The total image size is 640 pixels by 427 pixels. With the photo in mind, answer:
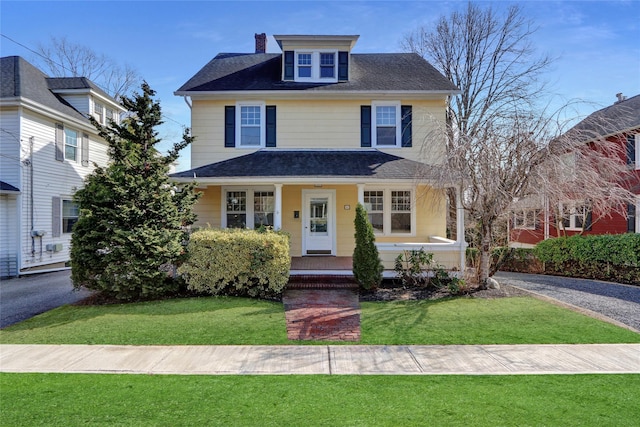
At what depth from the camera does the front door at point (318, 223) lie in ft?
42.9

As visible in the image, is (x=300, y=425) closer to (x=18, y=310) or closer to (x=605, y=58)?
(x=18, y=310)

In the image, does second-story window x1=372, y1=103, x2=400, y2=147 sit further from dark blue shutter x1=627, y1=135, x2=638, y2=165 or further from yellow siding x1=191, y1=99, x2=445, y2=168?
dark blue shutter x1=627, y1=135, x2=638, y2=165

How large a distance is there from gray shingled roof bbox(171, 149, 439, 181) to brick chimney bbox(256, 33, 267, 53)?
607cm

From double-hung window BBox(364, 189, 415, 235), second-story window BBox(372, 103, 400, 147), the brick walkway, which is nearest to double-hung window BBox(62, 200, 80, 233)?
the brick walkway

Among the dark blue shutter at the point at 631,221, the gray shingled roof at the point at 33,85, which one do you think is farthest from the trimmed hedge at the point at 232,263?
the dark blue shutter at the point at 631,221

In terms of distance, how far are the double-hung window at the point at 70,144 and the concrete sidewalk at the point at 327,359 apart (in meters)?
11.8

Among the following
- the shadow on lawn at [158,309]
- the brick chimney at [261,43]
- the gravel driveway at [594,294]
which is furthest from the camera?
the brick chimney at [261,43]

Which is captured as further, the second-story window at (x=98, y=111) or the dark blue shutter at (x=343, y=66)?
the second-story window at (x=98, y=111)

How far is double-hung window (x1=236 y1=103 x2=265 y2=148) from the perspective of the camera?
13.1 meters

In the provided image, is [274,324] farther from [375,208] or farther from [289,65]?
[289,65]

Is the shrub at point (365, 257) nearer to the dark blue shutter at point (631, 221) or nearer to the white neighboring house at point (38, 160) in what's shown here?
the white neighboring house at point (38, 160)

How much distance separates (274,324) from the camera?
7.18 metres

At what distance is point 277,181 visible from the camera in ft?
35.8

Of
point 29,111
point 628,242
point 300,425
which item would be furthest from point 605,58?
point 29,111
